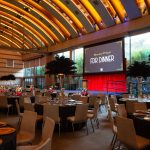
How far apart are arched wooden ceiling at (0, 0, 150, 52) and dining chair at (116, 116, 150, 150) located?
1017 centimetres

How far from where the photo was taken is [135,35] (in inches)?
534

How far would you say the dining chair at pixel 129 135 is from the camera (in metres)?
3.25

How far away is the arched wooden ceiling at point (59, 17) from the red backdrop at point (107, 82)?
10.5 ft

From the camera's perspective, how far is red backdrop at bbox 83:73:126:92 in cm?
1434

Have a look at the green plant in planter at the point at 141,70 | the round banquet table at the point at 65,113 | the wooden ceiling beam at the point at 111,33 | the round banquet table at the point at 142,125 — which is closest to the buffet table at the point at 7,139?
the round banquet table at the point at 142,125

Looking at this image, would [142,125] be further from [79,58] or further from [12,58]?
[12,58]

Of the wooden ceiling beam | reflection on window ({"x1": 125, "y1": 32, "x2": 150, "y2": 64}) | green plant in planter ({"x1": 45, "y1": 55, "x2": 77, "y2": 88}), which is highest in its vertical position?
the wooden ceiling beam

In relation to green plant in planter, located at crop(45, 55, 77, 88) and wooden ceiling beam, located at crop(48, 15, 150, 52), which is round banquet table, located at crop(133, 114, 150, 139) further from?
wooden ceiling beam, located at crop(48, 15, 150, 52)

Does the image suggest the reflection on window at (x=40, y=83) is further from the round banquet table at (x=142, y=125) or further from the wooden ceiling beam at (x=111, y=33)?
the round banquet table at (x=142, y=125)

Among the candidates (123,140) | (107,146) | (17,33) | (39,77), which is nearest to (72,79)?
(39,77)

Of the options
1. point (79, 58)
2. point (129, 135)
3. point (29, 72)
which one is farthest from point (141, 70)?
point (29, 72)

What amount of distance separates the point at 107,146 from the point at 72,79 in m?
14.3

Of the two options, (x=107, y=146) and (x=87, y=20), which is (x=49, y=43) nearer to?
(x=87, y=20)

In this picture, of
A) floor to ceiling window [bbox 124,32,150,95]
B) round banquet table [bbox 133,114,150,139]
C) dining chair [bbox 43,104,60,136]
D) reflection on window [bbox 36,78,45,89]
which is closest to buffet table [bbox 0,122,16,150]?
round banquet table [bbox 133,114,150,139]
